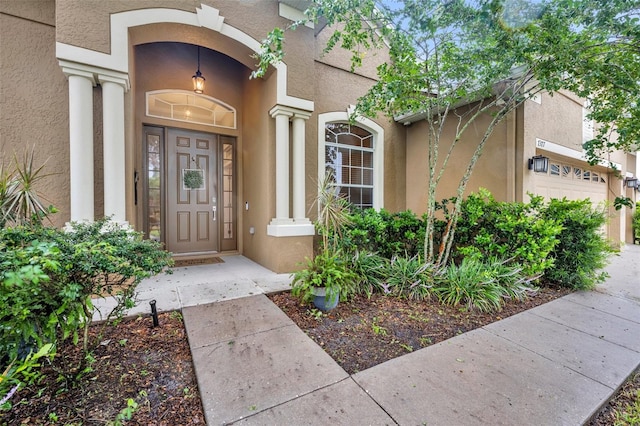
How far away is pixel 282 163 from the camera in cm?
Result: 448

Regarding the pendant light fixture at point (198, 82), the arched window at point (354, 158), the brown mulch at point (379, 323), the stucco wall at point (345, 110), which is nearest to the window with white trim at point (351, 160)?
the arched window at point (354, 158)

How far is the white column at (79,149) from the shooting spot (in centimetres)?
324

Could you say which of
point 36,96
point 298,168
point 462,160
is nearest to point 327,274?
point 298,168

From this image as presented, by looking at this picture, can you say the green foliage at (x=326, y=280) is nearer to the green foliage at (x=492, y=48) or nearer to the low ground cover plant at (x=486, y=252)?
the low ground cover plant at (x=486, y=252)

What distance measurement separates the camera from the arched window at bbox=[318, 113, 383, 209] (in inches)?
221

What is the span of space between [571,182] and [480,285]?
5.35 m

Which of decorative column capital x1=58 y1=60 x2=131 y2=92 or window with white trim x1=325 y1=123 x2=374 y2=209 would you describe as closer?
decorative column capital x1=58 y1=60 x2=131 y2=92

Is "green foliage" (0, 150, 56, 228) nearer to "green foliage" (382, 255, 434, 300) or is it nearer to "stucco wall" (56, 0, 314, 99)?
"stucco wall" (56, 0, 314, 99)

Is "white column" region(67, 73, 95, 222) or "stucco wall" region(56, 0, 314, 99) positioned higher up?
"stucco wall" region(56, 0, 314, 99)

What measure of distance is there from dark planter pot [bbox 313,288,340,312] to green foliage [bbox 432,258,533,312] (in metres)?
1.37

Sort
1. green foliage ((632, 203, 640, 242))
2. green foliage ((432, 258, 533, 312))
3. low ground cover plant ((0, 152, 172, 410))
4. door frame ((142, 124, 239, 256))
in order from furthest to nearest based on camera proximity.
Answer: green foliage ((632, 203, 640, 242))
door frame ((142, 124, 239, 256))
green foliage ((432, 258, 533, 312))
low ground cover plant ((0, 152, 172, 410))

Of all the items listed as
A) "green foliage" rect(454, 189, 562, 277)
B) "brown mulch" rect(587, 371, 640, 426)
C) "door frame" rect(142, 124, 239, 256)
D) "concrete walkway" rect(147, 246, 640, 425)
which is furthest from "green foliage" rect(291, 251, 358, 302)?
"door frame" rect(142, 124, 239, 256)

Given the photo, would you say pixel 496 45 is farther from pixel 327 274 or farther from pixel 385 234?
pixel 327 274

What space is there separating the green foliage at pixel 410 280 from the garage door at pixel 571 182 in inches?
137
